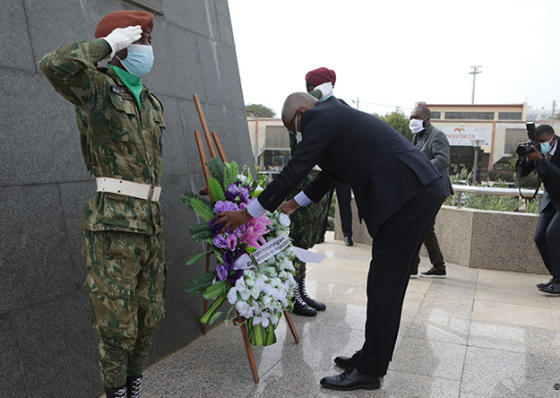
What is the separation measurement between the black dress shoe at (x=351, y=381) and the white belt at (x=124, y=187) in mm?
1580

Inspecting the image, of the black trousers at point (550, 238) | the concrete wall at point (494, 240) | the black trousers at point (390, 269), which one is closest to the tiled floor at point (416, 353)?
the black trousers at point (390, 269)

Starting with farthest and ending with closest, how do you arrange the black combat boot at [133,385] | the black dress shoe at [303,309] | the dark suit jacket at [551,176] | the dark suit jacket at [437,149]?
the dark suit jacket at [437,149] < the dark suit jacket at [551,176] < the black dress shoe at [303,309] < the black combat boot at [133,385]

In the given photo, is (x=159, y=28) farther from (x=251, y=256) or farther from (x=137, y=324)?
(x=137, y=324)

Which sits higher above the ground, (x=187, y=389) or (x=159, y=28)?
(x=159, y=28)

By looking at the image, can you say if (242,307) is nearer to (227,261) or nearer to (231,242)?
(227,261)

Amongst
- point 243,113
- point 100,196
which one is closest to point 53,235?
point 100,196

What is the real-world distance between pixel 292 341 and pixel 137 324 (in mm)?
1571

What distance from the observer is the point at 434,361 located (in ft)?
10.4

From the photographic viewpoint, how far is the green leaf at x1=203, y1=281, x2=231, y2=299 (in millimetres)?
2684

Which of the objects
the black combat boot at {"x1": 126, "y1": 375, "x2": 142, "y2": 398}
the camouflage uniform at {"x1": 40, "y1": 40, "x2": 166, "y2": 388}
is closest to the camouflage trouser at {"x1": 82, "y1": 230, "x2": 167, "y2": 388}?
the camouflage uniform at {"x1": 40, "y1": 40, "x2": 166, "y2": 388}

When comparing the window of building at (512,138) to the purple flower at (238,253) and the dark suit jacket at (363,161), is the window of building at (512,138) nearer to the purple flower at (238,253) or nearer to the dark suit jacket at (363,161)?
the dark suit jacket at (363,161)

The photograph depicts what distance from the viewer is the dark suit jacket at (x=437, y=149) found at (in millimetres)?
5094

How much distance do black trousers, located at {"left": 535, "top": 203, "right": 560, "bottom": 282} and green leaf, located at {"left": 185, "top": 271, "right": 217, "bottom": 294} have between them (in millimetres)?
3831

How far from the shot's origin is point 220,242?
8.87 ft
